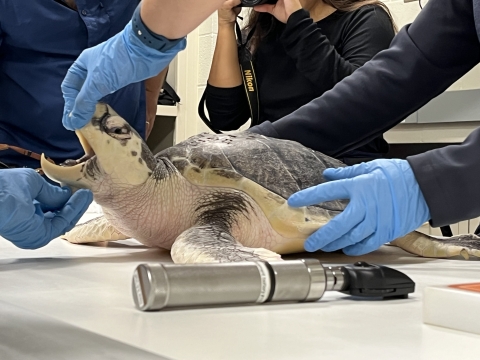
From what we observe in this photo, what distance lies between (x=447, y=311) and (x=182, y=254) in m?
0.38

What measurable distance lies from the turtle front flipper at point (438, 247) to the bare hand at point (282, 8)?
82cm

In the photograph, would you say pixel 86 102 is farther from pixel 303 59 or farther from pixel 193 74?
pixel 193 74

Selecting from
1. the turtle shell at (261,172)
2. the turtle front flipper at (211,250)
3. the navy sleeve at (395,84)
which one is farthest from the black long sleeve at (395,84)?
the turtle front flipper at (211,250)

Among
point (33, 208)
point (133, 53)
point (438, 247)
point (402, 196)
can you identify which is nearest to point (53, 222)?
point (33, 208)

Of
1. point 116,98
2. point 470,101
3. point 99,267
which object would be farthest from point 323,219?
point 470,101

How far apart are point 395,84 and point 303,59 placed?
545 mm

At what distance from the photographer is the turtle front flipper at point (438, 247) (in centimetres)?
100

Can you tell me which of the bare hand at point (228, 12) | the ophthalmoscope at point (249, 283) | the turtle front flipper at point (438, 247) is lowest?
the turtle front flipper at point (438, 247)

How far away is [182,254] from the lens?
764 mm

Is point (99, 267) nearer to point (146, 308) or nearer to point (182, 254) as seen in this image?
point (182, 254)

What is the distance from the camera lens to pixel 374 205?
84 cm

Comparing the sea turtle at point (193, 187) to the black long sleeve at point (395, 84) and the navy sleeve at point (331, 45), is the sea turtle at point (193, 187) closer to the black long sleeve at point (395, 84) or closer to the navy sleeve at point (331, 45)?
the black long sleeve at point (395, 84)

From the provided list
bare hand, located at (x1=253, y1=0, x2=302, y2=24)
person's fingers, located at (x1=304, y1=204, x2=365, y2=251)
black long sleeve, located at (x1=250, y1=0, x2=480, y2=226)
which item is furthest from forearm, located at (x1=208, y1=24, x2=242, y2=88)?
person's fingers, located at (x1=304, y1=204, x2=365, y2=251)

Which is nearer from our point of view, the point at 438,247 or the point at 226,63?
the point at 438,247
